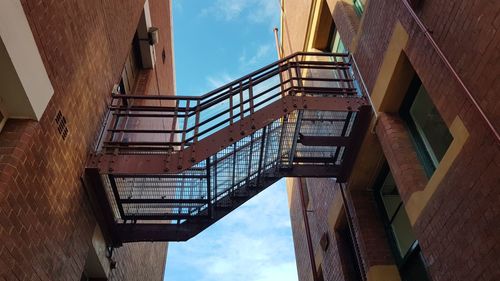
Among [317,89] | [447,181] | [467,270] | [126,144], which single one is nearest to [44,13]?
[126,144]

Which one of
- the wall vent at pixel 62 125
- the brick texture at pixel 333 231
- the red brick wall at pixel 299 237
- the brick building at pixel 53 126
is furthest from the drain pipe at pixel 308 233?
the wall vent at pixel 62 125

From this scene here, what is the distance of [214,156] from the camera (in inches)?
261

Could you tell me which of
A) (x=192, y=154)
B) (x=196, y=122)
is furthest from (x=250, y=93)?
(x=192, y=154)

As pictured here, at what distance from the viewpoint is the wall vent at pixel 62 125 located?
17.8 feet

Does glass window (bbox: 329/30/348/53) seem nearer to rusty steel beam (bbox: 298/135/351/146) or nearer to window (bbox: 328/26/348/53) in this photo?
window (bbox: 328/26/348/53)

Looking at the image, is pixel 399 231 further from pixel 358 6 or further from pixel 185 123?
pixel 358 6

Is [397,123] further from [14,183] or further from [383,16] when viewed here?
[14,183]

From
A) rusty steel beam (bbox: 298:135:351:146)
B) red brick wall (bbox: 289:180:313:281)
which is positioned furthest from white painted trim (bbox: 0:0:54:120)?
red brick wall (bbox: 289:180:313:281)

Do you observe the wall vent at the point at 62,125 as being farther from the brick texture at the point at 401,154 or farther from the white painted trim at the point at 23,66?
the brick texture at the point at 401,154

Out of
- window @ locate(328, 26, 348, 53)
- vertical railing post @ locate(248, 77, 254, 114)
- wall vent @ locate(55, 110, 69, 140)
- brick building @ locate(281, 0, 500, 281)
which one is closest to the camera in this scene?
brick building @ locate(281, 0, 500, 281)

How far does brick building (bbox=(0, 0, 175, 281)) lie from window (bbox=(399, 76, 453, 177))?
5171 mm

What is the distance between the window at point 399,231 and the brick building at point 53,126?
5289 millimetres

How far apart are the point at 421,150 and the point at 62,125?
5.20 m

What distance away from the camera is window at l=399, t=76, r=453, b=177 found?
5.46m
